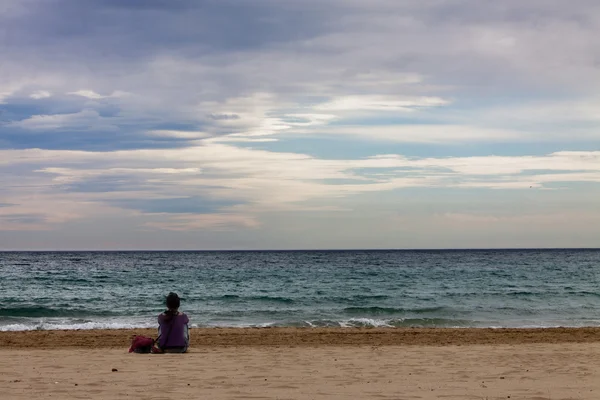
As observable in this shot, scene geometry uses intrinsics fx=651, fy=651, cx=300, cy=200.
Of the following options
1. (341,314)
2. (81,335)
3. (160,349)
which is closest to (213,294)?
(341,314)

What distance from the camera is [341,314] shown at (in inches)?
1080

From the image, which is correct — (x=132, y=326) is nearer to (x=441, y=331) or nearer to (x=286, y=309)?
(x=286, y=309)

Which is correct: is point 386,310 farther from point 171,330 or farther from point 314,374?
point 314,374

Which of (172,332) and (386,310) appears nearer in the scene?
(172,332)

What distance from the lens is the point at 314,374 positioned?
32.9 ft

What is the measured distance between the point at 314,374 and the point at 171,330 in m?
3.69

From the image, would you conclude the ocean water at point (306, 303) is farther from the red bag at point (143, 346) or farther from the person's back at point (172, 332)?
→ the person's back at point (172, 332)

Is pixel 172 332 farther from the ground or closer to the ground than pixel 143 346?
farther from the ground

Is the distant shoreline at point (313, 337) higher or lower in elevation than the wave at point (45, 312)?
higher

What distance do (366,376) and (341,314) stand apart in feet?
58.1

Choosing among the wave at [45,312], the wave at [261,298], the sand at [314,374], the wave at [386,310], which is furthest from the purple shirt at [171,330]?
the wave at [261,298]

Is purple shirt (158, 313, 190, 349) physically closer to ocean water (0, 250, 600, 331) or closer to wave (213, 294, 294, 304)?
ocean water (0, 250, 600, 331)

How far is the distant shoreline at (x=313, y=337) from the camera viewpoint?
54.9 feet

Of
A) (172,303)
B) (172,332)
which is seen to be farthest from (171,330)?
(172,303)
